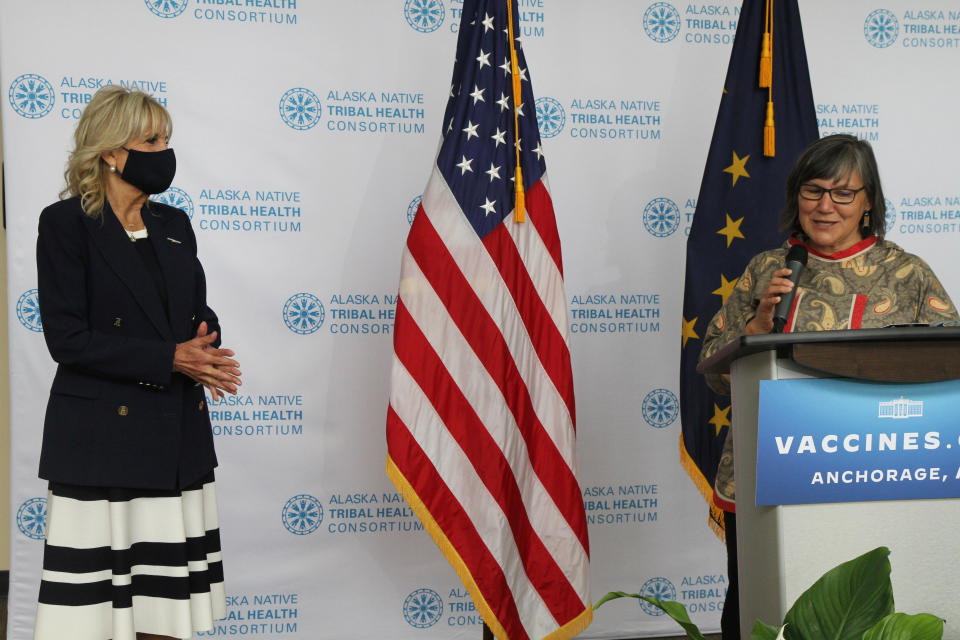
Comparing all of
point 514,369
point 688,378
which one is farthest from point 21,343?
point 688,378

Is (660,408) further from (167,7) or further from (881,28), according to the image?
(167,7)

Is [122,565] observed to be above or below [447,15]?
below

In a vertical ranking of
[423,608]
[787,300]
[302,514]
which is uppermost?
[787,300]

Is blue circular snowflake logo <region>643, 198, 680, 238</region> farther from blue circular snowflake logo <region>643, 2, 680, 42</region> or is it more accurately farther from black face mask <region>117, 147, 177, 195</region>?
black face mask <region>117, 147, 177, 195</region>

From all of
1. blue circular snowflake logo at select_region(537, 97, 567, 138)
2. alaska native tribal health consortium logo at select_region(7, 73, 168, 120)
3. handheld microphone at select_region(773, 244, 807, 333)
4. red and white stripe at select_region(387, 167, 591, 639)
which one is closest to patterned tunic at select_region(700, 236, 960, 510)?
handheld microphone at select_region(773, 244, 807, 333)

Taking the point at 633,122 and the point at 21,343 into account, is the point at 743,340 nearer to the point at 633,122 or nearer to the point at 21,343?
the point at 633,122

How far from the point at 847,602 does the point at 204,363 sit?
1434mm

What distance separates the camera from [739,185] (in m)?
2.81

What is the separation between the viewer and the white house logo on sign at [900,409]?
146 cm

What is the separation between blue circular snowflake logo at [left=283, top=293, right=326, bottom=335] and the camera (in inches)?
125

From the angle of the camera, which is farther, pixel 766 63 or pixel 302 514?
pixel 302 514

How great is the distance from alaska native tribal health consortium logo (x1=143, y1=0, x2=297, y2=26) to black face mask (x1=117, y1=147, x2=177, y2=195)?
129 cm

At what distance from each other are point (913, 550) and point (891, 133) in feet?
8.32

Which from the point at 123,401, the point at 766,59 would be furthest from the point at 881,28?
the point at 123,401
